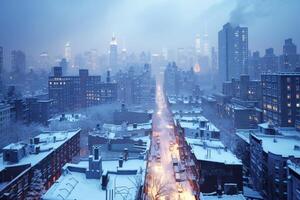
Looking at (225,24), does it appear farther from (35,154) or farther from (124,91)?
(35,154)

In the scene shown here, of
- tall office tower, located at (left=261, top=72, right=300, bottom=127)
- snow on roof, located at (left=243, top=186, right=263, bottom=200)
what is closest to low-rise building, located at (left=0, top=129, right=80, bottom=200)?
snow on roof, located at (left=243, top=186, right=263, bottom=200)

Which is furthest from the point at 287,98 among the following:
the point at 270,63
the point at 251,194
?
the point at 270,63

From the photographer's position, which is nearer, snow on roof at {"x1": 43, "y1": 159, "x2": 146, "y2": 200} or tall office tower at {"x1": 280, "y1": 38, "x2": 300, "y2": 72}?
snow on roof at {"x1": 43, "y1": 159, "x2": 146, "y2": 200}

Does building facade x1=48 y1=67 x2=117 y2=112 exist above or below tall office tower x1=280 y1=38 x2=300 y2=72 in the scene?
below

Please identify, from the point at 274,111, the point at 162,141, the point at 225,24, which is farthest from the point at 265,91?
the point at 225,24

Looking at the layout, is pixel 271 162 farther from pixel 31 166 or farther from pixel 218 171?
pixel 31 166

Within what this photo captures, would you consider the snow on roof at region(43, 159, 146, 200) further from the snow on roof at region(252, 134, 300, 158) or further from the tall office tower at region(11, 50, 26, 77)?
the tall office tower at region(11, 50, 26, 77)

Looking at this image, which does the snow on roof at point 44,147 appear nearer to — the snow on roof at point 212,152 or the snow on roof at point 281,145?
the snow on roof at point 212,152
